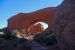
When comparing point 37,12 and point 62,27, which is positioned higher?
point 37,12

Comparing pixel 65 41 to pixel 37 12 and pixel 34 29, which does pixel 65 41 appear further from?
pixel 34 29

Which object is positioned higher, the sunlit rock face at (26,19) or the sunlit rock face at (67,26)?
the sunlit rock face at (26,19)

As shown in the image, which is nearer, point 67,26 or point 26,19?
point 67,26

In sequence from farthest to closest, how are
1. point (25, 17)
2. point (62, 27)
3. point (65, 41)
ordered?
point (25, 17) → point (62, 27) → point (65, 41)

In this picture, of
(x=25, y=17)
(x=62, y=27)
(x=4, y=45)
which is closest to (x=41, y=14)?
(x=25, y=17)

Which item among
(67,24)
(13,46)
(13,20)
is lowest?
(13,46)

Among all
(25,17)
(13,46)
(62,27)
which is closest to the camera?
(62,27)

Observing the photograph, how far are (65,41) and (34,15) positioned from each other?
2791 cm

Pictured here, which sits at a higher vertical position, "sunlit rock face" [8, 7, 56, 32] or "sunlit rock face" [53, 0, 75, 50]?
"sunlit rock face" [8, 7, 56, 32]

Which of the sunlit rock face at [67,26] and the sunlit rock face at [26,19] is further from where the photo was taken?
the sunlit rock face at [26,19]

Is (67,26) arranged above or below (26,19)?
below

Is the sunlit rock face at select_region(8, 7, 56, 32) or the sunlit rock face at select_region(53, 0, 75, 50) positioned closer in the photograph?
the sunlit rock face at select_region(53, 0, 75, 50)

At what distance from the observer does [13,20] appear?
123ft

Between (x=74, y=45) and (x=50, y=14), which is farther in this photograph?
(x=50, y=14)
